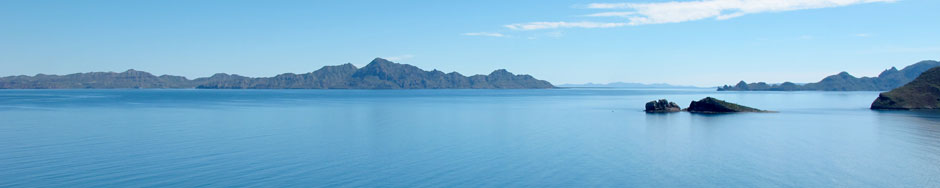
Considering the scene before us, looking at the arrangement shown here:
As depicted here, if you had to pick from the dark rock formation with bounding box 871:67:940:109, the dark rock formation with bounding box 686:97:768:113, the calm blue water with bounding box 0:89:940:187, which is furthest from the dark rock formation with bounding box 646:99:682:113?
the dark rock formation with bounding box 871:67:940:109

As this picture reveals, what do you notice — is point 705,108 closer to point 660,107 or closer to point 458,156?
point 660,107

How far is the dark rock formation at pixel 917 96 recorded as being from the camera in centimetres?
9331

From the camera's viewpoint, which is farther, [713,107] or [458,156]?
[713,107]

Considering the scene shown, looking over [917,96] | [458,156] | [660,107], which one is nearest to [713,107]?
[660,107]

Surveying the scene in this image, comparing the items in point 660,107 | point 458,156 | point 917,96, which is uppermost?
point 917,96

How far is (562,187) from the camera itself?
84.4ft

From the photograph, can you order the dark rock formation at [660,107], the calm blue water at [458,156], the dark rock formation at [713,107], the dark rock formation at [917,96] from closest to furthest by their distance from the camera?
the calm blue water at [458,156]
the dark rock formation at [713,107]
the dark rock formation at [660,107]
the dark rock formation at [917,96]

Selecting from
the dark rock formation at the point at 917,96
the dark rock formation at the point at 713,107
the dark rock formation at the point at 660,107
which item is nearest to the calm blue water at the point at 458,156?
the dark rock formation at the point at 713,107

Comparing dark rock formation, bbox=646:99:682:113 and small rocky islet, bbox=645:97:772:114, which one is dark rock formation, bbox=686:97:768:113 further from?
dark rock formation, bbox=646:99:682:113

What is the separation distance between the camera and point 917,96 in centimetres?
9606

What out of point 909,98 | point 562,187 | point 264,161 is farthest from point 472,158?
point 909,98

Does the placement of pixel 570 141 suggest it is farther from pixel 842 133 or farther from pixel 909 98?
pixel 909 98

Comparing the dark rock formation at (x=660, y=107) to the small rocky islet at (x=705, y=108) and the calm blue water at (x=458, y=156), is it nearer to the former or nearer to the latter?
the small rocky islet at (x=705, y=108)

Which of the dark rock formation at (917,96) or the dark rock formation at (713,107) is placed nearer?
the dark rock formation at (713,107)
